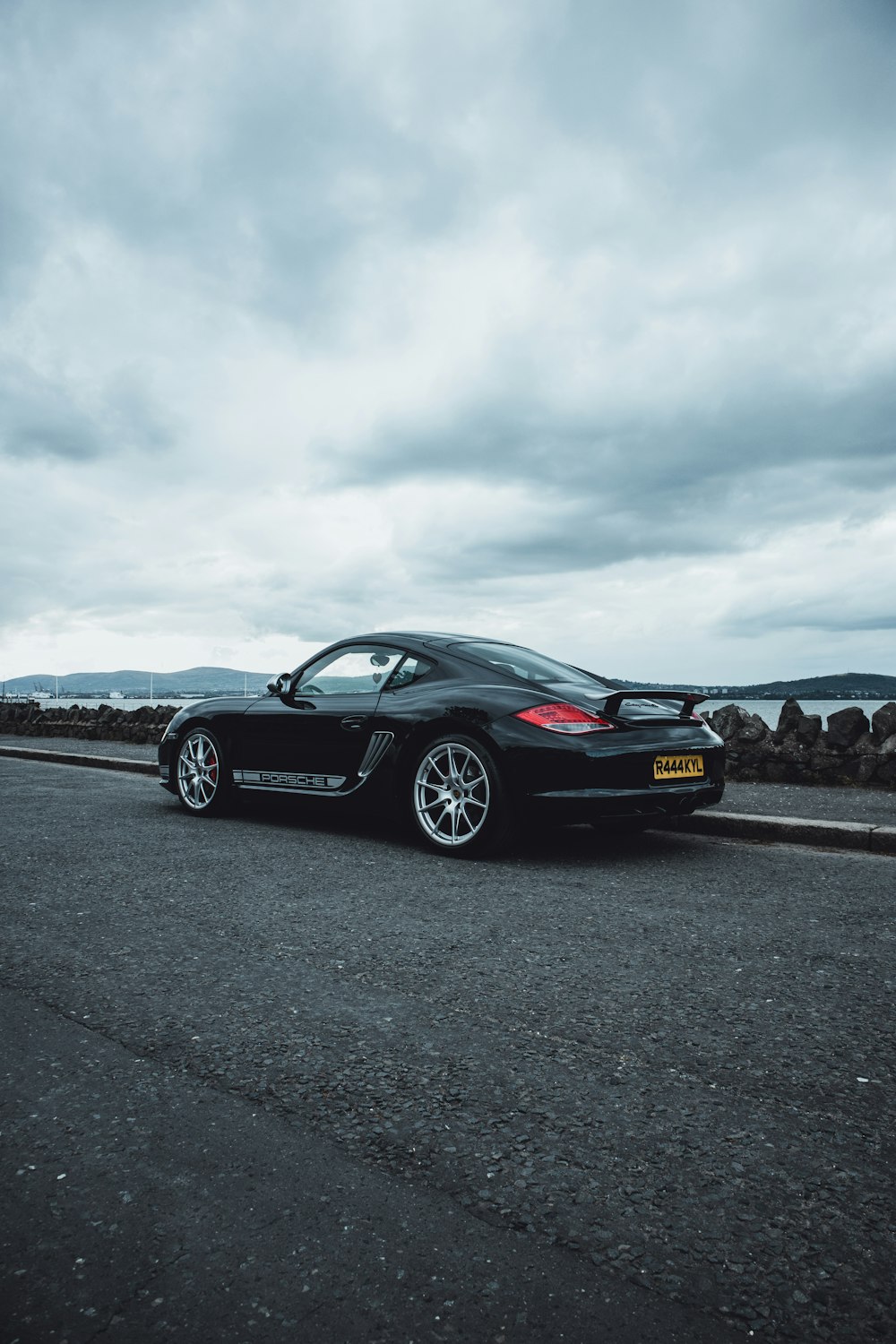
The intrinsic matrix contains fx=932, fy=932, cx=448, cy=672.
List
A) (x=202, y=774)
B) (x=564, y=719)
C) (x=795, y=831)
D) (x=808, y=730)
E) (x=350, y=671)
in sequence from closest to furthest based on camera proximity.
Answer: (x=564, y=719) < (x=795, y=831) < (x=350, y=671) < (x=202, y=774) < (x=808, y=730)

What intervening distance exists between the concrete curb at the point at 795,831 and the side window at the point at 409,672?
7.32ft

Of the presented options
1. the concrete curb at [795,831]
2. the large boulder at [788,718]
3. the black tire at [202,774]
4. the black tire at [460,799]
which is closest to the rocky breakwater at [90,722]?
the black tire at [202,774]

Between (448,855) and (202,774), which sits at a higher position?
(202,774)

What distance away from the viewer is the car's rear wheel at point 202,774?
7238 millimetres

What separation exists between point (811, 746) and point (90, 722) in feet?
48.3

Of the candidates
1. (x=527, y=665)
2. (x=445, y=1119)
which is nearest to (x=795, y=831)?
(x=527, y=665)

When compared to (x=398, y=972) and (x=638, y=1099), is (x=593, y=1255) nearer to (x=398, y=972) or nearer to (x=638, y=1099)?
(x=638, y=1099)

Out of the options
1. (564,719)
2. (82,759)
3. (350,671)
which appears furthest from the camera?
(82,759)

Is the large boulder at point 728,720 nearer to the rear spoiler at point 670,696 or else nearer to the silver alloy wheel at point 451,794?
the rear spoiler at point 670,696

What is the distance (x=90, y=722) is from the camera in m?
18.9

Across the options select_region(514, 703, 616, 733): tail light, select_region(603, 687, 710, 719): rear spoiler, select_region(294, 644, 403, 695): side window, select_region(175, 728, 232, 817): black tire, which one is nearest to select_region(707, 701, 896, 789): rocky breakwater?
select_region(603, 687, 710, 719): rear spoiler

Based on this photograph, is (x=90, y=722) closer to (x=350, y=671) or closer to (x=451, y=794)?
(x=350, y=671)

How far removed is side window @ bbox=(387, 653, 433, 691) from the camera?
6211mm

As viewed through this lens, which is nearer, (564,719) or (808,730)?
(564,719)
